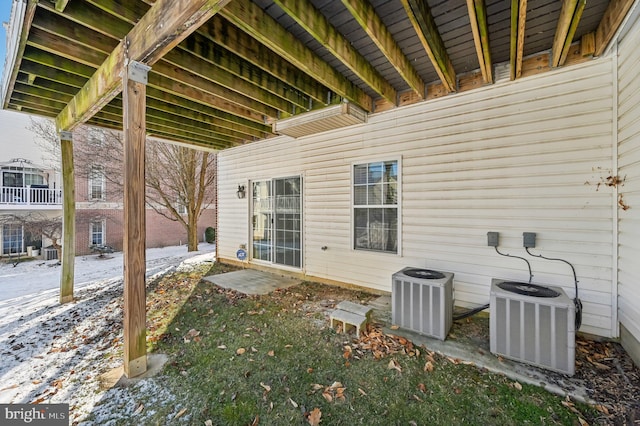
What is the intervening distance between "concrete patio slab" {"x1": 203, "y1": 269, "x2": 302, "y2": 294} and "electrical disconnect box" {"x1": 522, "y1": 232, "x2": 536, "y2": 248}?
3900mm

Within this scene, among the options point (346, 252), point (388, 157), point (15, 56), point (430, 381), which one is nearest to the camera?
point (430, 381)

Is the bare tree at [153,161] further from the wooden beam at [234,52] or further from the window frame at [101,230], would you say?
the wooden beam at [234,52]

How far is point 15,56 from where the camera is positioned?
284cm

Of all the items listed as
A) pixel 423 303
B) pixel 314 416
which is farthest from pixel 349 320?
pixel 314 416

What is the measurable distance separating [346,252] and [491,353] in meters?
2.77

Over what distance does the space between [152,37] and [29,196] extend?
12256 mm

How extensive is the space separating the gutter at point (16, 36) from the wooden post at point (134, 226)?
93 cm

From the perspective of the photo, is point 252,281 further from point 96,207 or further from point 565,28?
point 96,207

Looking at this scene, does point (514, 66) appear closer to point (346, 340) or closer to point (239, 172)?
point (346, 340)

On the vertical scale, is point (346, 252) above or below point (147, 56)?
below

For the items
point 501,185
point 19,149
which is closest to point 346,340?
point 501,185

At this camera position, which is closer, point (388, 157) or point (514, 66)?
point (514, 66)

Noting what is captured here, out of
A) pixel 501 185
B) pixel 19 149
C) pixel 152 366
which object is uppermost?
pixel 19 149

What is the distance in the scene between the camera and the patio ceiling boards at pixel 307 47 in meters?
2.34
